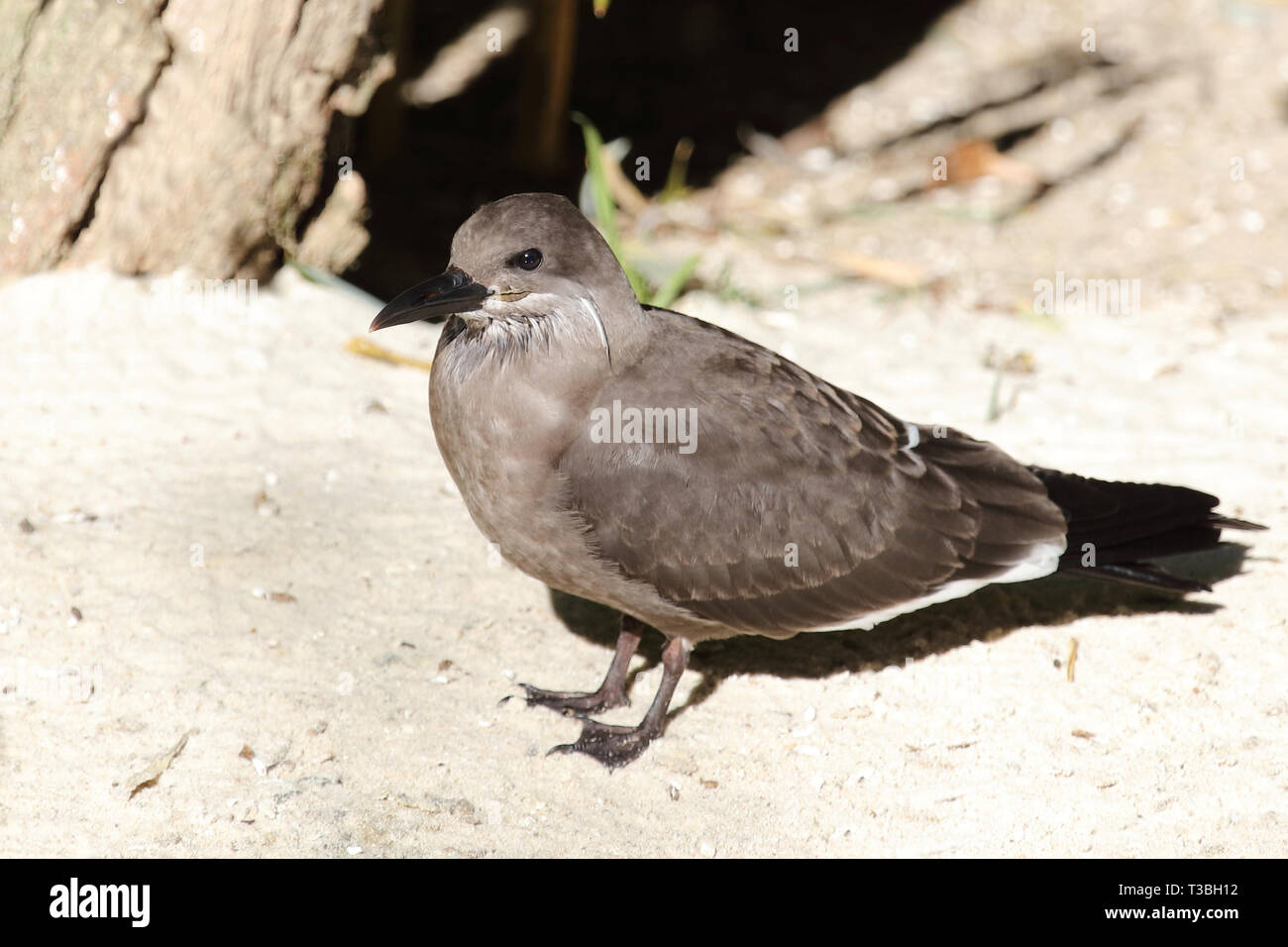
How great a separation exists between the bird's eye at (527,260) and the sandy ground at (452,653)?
4.21 ft

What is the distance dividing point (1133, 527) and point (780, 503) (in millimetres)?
1118

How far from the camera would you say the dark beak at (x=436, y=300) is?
11.6ft

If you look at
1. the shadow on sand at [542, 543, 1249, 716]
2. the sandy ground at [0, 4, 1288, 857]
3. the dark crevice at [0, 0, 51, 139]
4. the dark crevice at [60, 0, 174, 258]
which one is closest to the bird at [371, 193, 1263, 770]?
the sandy ground at [0, 4, 1288, 857]

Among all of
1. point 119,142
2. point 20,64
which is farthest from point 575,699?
point 20,64

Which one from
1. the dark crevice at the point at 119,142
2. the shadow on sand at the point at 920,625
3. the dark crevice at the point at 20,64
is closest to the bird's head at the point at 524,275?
the shadow on sand at the point at 920,625

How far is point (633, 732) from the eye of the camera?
3.95 metres

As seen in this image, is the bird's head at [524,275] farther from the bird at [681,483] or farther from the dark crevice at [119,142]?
the dark crevice at [119,142]

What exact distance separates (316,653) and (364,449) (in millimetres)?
1118

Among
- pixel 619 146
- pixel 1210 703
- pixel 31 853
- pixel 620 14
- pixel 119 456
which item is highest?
pixel 620 14

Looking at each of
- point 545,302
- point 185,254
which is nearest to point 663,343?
point 545,302

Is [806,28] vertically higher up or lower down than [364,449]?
higher up

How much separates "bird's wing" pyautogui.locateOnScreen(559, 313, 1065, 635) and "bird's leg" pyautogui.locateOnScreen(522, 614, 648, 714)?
0.48 m

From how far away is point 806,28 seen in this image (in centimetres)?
960

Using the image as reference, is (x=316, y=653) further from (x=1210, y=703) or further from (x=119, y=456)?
(x=1210, y=703)
